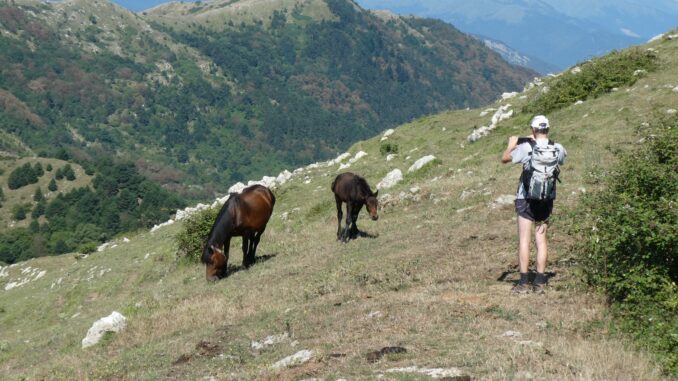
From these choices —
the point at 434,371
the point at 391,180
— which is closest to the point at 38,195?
the point at 391,180

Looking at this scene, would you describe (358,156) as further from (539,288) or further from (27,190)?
(27,190)

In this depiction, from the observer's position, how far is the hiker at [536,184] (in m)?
10.5

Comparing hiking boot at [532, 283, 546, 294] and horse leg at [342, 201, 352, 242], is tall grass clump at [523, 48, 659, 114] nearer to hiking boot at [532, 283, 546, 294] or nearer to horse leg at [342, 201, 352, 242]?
horse leg at [342, 201, 352, 242]

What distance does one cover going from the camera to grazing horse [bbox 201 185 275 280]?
1881 cm

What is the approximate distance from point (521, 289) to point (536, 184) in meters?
1.90

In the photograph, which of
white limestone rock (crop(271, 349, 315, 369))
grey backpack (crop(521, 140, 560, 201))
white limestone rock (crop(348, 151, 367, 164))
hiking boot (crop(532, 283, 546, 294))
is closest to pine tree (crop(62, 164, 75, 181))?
white limestone rock (crop(348, 151, 367, 164))

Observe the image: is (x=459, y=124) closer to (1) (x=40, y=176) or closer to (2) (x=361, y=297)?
(2) (x=361, y=297)

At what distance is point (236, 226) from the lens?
19.1 metres

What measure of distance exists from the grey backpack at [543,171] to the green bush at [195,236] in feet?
58.3

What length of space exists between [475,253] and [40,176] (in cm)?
20437

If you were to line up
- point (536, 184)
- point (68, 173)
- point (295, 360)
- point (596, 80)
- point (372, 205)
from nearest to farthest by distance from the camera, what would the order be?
1. point (295, 360)
2. point (536, 184)
3. point (372, 205)
4. point (596, 80)
5. point (68, 173)

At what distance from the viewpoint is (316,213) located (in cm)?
2741

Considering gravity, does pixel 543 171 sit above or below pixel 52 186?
above

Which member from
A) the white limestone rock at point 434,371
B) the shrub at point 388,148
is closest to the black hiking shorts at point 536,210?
the white limestone rock at point 434,371
